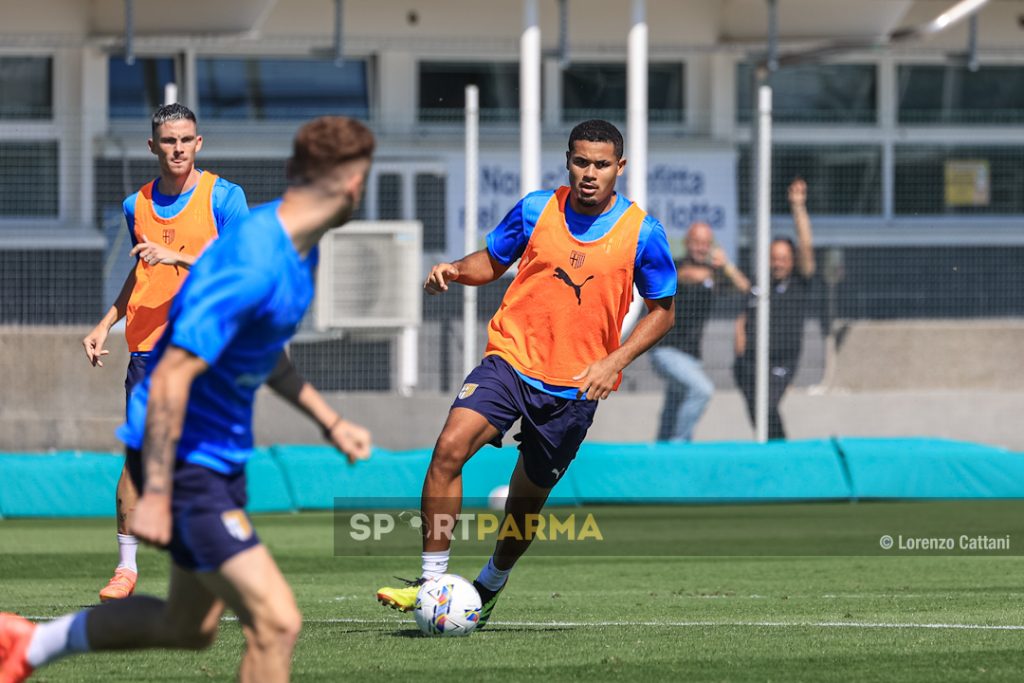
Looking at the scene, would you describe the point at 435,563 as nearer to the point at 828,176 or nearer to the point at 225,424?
the point at 225,424

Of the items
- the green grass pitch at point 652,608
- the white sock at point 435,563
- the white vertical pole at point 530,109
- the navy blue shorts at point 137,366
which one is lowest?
the green grass pitch at point 652,608

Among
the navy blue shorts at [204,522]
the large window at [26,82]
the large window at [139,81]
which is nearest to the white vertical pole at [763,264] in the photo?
the large window at [139,81]

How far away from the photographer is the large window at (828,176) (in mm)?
17484

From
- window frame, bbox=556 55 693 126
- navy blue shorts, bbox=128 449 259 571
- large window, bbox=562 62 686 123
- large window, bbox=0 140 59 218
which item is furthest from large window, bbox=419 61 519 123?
navy blue shorts, bbox=128 449 259 571

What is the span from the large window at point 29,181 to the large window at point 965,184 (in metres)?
8.66

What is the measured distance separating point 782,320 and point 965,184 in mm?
3962

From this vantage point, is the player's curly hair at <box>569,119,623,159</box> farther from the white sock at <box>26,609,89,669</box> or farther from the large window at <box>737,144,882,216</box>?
the large window at <box>737,144,882,216</box>

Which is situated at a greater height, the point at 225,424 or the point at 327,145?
the point at 327,145

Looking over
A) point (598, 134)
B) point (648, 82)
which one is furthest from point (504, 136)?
point (598, 134)

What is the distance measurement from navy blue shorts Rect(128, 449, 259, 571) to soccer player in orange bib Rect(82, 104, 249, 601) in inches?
157

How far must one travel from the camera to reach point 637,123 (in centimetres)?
1661

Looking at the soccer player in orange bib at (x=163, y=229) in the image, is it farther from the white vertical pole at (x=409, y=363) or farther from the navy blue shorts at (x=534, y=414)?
the white vertical pole at (x=409, y=363)

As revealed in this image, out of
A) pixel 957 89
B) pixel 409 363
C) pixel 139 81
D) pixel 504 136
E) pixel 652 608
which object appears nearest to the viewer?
pixel 652 608

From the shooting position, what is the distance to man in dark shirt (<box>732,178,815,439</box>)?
53.4ft
